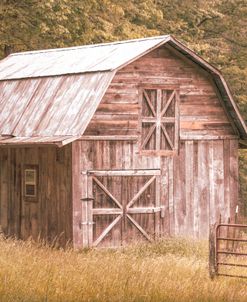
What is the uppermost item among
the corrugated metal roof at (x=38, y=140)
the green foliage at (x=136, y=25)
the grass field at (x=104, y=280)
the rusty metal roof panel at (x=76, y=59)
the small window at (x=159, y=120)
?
the green foliage at (x=136, y=25)

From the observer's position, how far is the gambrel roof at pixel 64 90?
25203 mm

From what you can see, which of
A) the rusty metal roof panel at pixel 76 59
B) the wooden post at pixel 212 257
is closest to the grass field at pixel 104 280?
the wooden post at pixel 212 257

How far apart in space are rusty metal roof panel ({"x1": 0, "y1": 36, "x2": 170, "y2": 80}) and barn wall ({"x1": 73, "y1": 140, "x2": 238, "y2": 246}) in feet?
6.65

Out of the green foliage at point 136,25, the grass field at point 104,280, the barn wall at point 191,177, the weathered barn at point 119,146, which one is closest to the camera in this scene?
the grass field at point 104,280

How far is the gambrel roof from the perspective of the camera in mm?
25203

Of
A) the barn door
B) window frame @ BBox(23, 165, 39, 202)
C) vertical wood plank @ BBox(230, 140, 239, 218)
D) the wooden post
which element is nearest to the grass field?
the wooden post

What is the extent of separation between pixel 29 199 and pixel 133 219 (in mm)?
2664

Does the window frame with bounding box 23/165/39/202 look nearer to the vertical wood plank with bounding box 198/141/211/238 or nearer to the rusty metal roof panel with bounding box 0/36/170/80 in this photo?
the rusty metal roof panel with bounding box 0/36/170/80

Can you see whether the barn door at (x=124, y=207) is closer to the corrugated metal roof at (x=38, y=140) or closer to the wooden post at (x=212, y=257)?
the corrugated metal roof at (x=38, y=140)

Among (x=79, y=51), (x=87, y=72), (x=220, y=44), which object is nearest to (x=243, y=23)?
(x=220, y=44)

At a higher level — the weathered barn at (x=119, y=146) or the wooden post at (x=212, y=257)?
the weathered barn at (x=119, y=146)

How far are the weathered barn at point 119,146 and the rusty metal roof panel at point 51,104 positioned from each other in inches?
1.4

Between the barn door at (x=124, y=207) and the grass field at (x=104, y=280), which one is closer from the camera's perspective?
the grass field at (x=104, y=280)

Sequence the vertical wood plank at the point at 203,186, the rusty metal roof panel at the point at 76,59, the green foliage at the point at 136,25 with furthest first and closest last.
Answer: the green foliage at the point at 136,25 → the vertical wood plank at the point at 203,186 → the rusty metal roof panel at the point at 76,59
